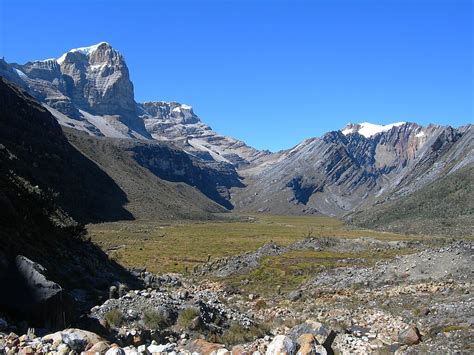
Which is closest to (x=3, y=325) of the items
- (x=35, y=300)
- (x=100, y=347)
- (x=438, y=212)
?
(x=35, y=300)

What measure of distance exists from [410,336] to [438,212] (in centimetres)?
13947

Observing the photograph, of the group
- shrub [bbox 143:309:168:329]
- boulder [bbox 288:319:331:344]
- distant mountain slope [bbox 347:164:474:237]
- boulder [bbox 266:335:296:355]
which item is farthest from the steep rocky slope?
distant mountain slope [bbox 347:164:474:237]

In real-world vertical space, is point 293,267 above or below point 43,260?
below

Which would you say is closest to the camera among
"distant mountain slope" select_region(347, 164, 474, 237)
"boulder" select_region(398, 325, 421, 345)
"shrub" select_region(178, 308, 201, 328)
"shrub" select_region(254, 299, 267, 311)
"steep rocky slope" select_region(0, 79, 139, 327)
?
"steep rocky slope" select_region(0, 79, 139, 327)

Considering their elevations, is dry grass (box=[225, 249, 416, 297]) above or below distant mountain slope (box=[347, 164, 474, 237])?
below

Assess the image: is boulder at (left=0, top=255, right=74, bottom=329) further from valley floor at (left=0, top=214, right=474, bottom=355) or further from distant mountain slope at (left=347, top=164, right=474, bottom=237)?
distant mountain slope at (left=347, top=164, right=474, bottom=237)

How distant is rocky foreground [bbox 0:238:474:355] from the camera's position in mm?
12305

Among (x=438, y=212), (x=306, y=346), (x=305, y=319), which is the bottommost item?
(x=305, y=319)

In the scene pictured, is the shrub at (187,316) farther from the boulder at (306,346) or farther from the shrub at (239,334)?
the boulder at (306,346)

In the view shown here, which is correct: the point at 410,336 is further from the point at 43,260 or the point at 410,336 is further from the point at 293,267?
the point at 293,267

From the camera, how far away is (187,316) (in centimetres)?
1892

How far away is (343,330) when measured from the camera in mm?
22000

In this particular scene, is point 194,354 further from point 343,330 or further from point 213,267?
point 213,267

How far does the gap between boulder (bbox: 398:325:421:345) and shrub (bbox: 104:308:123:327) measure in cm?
1223
